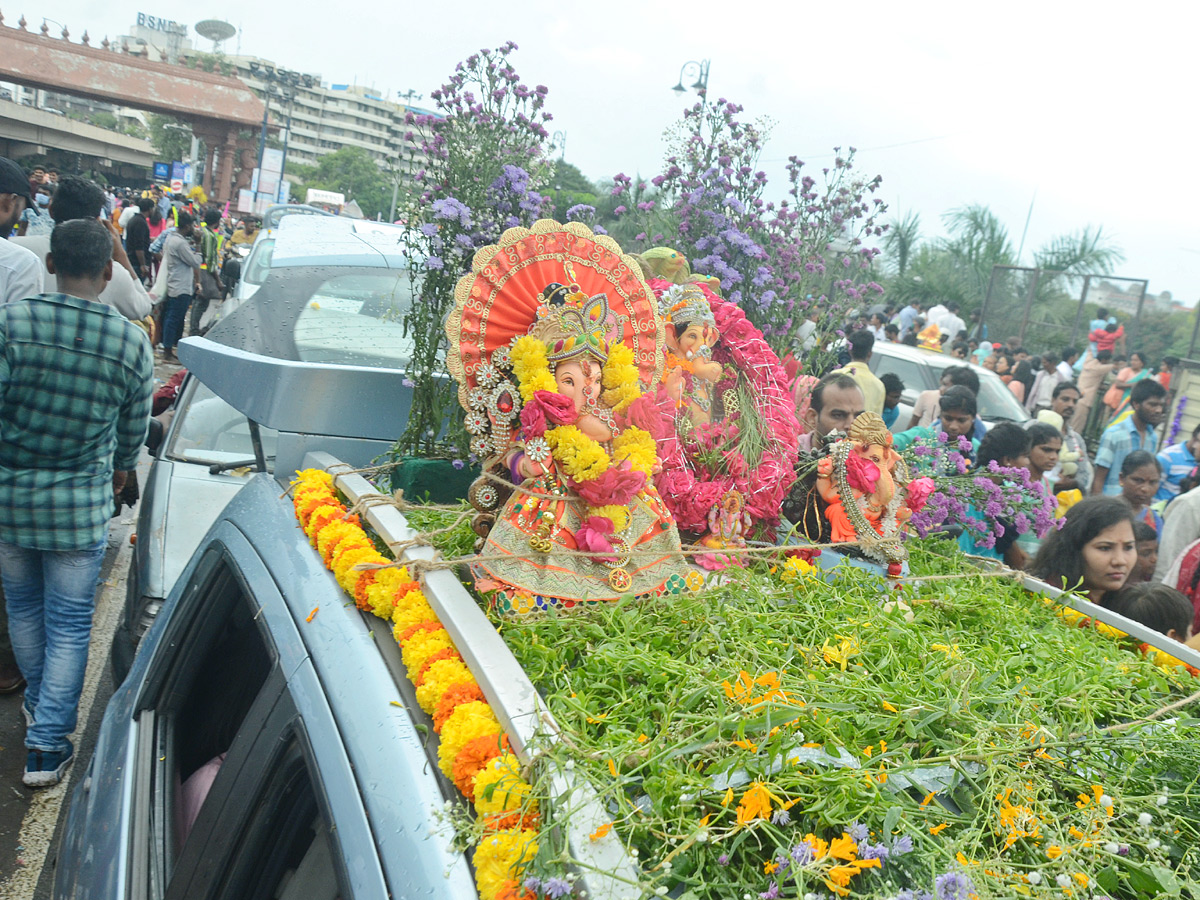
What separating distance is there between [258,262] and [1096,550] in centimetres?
675

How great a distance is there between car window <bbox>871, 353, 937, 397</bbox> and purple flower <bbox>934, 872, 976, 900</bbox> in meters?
9.22

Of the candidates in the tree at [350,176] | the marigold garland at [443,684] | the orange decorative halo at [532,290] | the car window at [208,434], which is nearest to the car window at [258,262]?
the car window at [208,434]

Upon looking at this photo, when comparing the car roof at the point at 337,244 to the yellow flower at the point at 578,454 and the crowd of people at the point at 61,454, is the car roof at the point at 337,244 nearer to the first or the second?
the crowd of people at the point at 61,454

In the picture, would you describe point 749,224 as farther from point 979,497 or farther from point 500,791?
point 500,791

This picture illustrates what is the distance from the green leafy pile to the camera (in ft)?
4.25

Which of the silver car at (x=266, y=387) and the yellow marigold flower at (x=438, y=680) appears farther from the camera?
the silver car at (x=266, y=387)

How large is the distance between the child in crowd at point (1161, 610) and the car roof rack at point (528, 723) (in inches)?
101

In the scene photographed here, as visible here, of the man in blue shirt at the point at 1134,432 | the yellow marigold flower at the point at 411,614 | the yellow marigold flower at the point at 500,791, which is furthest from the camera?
the man in blue shirt at the point at 1134,432

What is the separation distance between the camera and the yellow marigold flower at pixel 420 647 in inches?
63.1

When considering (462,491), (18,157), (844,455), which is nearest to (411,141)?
(462,491)

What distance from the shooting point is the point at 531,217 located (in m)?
3.77

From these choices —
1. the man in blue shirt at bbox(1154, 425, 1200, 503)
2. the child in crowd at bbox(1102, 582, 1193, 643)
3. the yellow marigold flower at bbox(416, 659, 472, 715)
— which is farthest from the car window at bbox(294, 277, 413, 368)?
the man in blue shirt at bbox(1154, 425, 1200, 503)

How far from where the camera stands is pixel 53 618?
364 centimetres

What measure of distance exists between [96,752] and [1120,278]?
14389 millimetres
